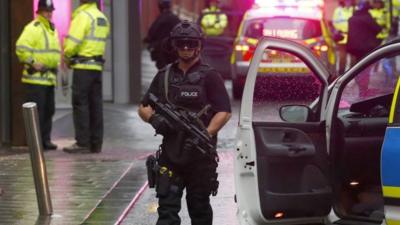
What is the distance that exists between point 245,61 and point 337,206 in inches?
399

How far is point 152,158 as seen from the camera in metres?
6.12

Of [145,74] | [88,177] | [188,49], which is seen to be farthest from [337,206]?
[145,74]

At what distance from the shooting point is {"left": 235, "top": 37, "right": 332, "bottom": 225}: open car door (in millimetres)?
5672

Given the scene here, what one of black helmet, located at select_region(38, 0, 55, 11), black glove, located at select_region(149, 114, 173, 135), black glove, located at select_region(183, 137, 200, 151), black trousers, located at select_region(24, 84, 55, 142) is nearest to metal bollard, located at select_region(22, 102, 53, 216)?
black glove, located at select_region(149, 114, 173, 135)

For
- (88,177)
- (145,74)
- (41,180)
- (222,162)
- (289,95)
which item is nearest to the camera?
(289,95)

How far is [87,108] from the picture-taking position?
35.0 feet

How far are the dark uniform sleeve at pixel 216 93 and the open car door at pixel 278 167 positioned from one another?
297mm

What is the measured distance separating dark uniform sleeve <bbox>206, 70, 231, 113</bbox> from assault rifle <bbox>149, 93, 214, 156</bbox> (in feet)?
0.81

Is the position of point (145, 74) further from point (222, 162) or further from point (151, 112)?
point (151, 112)

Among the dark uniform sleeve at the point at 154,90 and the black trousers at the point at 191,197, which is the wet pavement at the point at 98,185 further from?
the dark uniform sleeve at the point at 154,90

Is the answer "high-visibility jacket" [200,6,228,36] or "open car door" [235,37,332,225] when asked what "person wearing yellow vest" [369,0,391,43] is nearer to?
"high-visibility jacket" [200,6,228,36]

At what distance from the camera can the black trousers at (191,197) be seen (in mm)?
6016

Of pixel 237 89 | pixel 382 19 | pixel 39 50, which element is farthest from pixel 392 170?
pixel 382 19

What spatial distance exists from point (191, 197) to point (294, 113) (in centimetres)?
90
